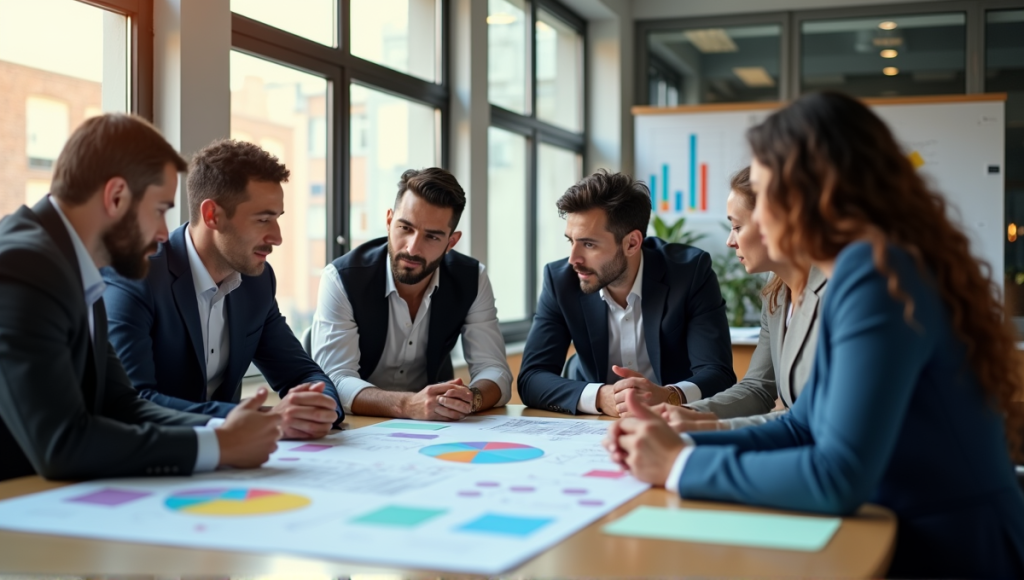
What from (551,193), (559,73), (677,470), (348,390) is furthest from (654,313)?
(559,73)

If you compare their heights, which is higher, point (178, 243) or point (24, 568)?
point (178, 243)

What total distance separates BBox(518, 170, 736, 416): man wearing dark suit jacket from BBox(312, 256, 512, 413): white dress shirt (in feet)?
0.52

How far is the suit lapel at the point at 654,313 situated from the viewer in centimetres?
318

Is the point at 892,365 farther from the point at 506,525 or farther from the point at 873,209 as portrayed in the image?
the point at 506,525

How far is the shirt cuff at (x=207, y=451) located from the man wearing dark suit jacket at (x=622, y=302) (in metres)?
1.50

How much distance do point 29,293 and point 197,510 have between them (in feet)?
1.70

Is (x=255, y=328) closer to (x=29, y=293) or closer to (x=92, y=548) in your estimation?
(x=29, y=293)

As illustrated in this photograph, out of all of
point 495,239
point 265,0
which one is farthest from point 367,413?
point 495,239

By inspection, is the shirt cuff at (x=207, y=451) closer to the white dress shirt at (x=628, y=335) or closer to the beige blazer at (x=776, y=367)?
the beige blazer at (x=776, y=367)

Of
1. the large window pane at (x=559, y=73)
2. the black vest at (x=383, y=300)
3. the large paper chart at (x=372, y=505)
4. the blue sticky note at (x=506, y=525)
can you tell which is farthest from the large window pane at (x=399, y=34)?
the blue sticky note at (x=506, y=525)

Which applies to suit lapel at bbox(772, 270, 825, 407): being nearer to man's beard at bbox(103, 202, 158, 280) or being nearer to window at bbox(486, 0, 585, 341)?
man's beard at bbox(103, 202, 158, 280)

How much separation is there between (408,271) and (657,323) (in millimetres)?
859

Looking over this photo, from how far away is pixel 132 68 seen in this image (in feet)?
10.7

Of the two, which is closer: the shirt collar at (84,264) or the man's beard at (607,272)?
the shirt collar at (84,264)
